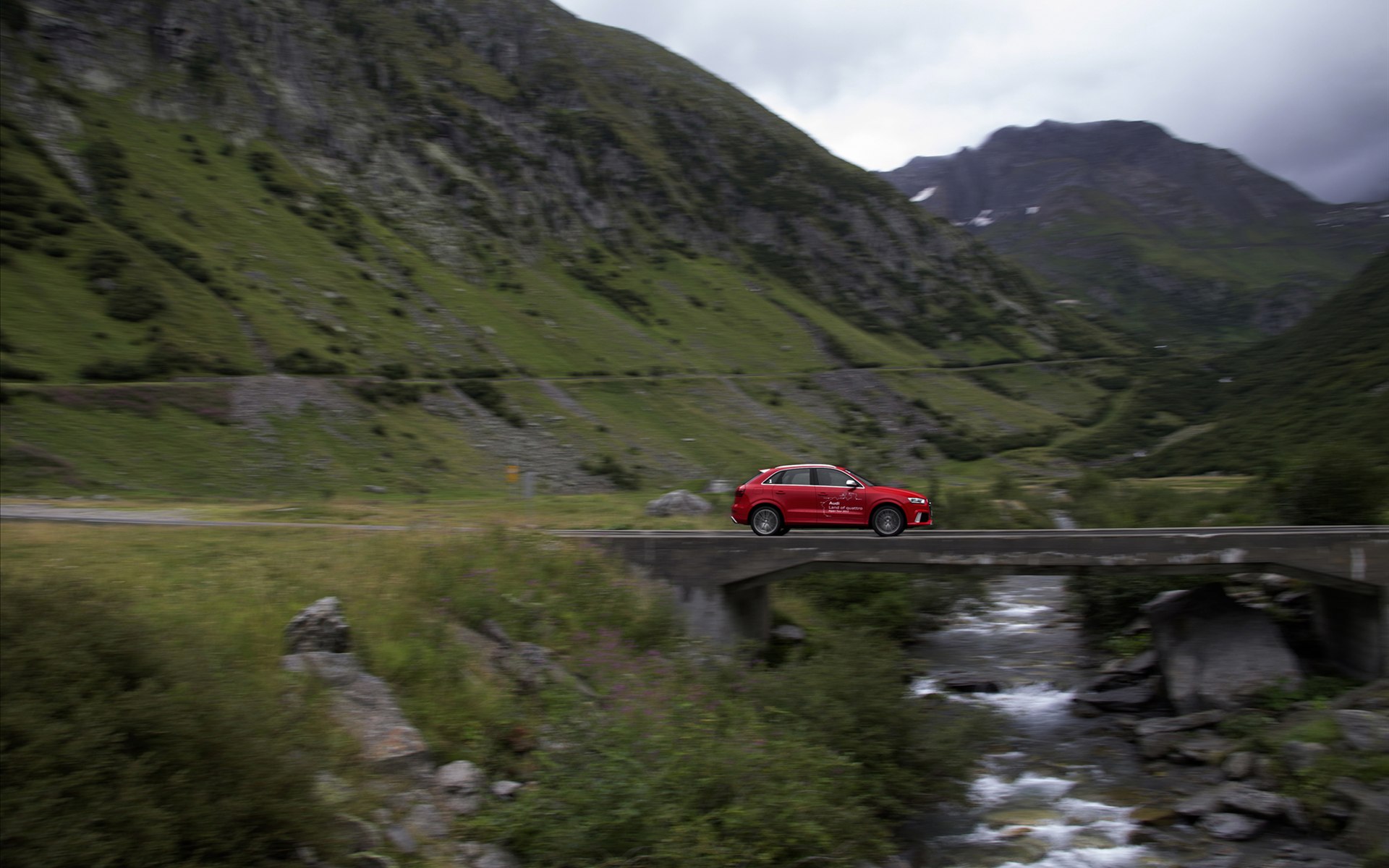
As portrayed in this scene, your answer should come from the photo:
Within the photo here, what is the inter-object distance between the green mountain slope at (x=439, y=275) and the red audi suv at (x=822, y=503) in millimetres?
34996

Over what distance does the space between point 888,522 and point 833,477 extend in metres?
1.74

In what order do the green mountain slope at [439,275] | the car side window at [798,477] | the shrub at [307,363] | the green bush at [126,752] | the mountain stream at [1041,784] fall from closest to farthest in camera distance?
the green bush at [126,752], the mountain stream at [1041,784], the car side window at [798,477], the green mountain slope at [439,275], the shrub at [307,363]

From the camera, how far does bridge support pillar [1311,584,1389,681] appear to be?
2114 centimetres

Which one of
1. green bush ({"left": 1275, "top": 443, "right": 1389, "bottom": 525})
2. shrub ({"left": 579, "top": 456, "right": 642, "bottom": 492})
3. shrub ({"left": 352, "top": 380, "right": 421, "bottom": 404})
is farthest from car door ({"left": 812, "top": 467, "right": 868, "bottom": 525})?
shrub ({"left": 352, "top": 380, "right": 421, "bottom": 404})

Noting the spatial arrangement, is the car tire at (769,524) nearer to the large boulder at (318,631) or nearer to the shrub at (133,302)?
the large boulder at (318,631)

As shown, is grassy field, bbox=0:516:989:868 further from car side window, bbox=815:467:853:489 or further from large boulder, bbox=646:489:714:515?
large boulder, bbox=646:489:714:515

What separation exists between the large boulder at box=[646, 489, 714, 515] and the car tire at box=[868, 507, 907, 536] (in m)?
10.5

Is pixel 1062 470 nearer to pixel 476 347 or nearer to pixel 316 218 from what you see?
pixel 476 347

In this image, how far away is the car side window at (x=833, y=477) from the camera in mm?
23109

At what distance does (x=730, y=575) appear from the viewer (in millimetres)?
21953

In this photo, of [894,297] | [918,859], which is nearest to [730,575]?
[918,859]

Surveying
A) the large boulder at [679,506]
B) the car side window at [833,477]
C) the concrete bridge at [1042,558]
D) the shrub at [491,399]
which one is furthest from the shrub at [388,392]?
the car side window at [833,477]

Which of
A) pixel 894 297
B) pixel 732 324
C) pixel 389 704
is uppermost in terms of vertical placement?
pixel 894 297

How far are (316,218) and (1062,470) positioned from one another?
260 feet
